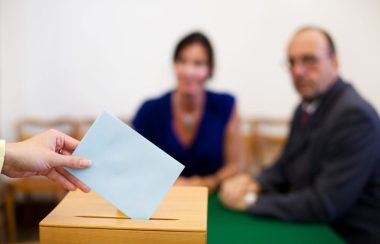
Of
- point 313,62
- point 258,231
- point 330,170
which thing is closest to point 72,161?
point 258,231

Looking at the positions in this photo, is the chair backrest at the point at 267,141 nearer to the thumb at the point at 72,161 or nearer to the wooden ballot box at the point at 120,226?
the wooden ballot box at the point at 120,226

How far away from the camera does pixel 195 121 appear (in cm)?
239

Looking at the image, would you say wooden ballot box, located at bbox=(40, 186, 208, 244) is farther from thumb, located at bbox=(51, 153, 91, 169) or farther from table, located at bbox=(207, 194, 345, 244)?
table, located at bbox=(207, 194, 345, 244)

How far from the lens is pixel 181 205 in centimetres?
94

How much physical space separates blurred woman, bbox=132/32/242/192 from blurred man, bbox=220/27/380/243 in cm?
48

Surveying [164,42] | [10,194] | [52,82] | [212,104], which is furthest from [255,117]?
[10,194]

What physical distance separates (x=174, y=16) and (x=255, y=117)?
3.97 ft

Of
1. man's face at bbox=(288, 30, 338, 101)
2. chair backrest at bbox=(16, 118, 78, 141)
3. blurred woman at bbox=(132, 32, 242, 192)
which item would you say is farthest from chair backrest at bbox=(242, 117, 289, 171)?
man's face at bbox=(288, 30, 338, 101)

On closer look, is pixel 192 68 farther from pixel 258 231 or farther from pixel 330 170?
pixel 258 231

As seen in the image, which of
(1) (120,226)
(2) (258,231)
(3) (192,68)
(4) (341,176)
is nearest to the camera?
(1) (120,226)

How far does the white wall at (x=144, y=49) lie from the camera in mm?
3635

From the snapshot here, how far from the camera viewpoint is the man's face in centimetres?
191

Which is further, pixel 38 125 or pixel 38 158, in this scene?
pixel 38 125

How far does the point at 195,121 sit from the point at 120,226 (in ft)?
5.28
